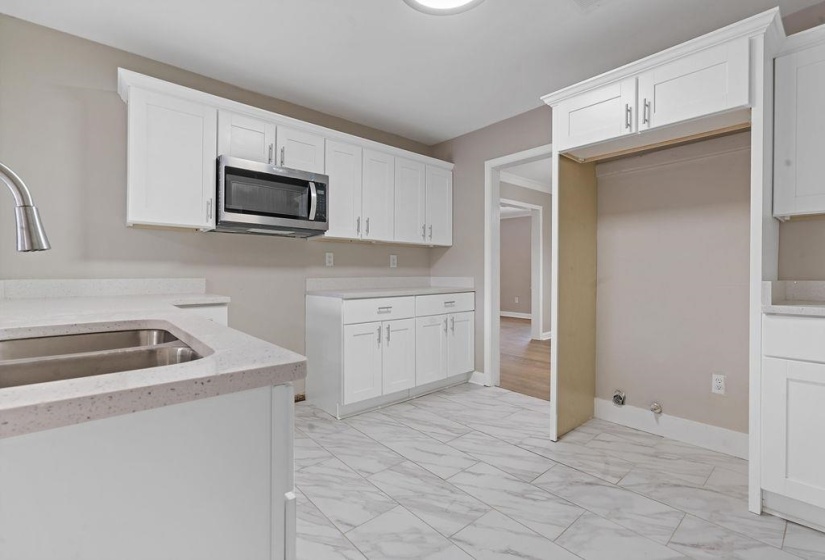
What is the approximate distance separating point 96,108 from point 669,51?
330cm

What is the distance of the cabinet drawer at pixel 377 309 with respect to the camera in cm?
301

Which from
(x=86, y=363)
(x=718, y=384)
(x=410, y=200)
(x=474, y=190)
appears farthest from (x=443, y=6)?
(x=718, y=384)

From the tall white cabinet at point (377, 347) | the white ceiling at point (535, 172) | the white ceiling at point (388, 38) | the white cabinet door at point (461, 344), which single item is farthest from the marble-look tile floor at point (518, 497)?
the white ceiling at point (535, 172)

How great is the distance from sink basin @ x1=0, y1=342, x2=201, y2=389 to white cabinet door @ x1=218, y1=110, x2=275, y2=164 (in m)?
1.95

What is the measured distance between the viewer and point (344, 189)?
11.0 ft

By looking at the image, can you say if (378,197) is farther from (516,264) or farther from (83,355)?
(516,264)

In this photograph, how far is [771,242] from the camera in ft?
6.73

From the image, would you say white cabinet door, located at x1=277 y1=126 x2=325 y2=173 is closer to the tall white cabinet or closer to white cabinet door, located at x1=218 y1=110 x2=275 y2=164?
white cabinet door, located at x1=218 y1=110 x2=275 y2=164

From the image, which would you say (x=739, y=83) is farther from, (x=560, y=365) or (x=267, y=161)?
(x=267, y=161)

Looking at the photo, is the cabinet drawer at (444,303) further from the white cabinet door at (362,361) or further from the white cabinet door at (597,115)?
the white cabinet door at (597,115)

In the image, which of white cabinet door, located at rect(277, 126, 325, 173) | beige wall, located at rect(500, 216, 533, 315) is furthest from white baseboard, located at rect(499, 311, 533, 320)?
white cabinet door, located at rect(277, 126, 325, 173)

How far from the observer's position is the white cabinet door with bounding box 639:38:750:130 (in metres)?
1.94

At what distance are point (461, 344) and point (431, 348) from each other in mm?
412

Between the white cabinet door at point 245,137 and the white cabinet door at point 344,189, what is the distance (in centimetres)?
48
